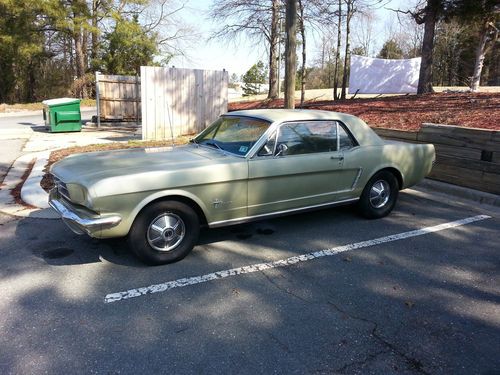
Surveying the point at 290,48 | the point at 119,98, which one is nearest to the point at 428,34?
the point at 290,48

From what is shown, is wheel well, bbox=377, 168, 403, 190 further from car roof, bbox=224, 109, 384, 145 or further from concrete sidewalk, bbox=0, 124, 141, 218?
concrete sidewalk, bbox=0, 124, 141, 218

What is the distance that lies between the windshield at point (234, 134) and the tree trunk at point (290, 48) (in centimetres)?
496

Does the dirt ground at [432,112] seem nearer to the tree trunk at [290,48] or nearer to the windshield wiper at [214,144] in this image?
the tree trunk at [290,48]

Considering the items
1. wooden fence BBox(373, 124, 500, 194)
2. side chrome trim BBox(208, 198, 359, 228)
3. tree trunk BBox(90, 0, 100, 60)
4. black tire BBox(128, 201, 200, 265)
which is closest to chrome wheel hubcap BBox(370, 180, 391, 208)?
side chrome trim BBox(208, 198, 359, 228)

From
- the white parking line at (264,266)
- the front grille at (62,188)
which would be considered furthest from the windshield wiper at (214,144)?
the front grille at (62,188)

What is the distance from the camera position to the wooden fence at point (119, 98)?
15352 mm

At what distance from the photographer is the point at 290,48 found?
9609 mm

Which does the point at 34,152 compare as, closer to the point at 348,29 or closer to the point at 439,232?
the point at 439,232

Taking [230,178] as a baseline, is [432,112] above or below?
above

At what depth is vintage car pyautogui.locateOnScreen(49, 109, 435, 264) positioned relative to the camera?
3.70 metres

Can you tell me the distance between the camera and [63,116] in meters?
13.7

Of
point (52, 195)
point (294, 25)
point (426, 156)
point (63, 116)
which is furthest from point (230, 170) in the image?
point (63, 116)

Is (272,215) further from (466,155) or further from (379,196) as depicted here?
(466,155)

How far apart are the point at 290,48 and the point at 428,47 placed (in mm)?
5675
